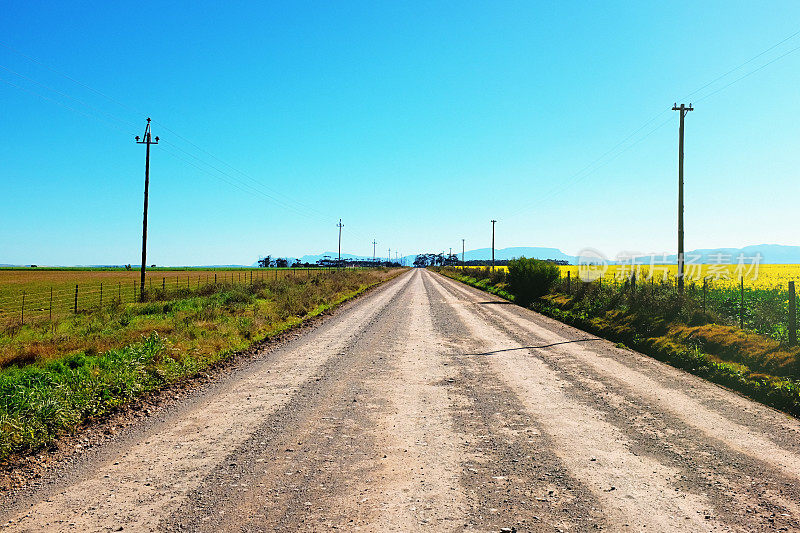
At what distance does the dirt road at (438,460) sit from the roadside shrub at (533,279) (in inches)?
754

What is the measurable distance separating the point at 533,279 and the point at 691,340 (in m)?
16.5

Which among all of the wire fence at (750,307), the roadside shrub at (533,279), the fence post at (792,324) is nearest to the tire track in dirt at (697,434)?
the fence post at (792,324)

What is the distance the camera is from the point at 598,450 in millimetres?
5027

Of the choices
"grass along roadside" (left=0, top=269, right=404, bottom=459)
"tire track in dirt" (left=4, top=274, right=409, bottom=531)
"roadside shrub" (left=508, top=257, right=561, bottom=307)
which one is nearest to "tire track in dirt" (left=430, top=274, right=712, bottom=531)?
"tire track in dirt" (left=4, top=274, right=409, bottom=531)

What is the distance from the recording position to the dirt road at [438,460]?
3.65 metres

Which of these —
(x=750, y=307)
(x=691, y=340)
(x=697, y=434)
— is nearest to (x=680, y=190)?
(x=750, y=307)

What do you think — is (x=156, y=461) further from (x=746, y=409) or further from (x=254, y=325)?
(x=254, y=325)

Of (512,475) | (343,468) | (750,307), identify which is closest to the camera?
(512,475)

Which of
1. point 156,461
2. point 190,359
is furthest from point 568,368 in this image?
point 190,359

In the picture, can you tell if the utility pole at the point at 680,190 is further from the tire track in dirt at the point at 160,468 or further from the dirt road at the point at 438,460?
the tire track in dirt at the point at 160,468

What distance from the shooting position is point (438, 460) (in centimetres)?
474

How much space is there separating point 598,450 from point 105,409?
23.8 ft

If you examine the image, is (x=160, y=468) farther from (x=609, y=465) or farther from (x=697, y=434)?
(x=697, y=434)

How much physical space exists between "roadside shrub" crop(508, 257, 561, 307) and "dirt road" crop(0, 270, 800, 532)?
19.2 metres
